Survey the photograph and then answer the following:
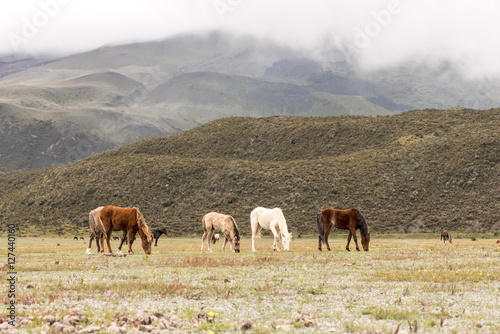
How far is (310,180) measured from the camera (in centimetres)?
9588

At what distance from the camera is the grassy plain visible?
10.0 m

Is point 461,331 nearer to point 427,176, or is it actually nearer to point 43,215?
point 427,176

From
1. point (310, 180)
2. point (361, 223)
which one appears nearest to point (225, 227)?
point (361, 223)

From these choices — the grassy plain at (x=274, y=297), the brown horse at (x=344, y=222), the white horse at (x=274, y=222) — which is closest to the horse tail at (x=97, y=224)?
the grassy plain at (x=274, y=297)

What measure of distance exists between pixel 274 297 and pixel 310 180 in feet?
273

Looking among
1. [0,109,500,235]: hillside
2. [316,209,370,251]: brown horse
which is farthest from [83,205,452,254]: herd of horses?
[0,109,500,235]: hillside

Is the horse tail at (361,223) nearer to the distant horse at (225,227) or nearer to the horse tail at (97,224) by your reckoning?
the distant horse at (225,227)

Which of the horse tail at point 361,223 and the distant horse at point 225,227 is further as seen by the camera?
the horse tail at point 361,223

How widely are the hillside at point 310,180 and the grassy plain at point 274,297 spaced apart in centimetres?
6339

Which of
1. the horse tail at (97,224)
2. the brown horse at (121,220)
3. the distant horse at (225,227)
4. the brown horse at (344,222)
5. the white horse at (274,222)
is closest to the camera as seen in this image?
the brown horse at (121,220)

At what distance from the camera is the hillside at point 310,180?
85.3 metres

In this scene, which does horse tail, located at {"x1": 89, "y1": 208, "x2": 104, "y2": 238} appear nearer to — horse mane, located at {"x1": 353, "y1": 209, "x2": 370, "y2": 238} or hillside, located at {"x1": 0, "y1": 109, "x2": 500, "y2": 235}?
horse mane, located at {"x1": 353, "y1": 209, "x2": 370, "y2": 238}

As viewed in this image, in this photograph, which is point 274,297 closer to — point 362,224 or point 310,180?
point 362,224

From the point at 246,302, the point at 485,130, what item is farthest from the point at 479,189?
the point at 246,302
